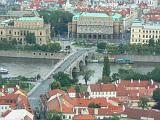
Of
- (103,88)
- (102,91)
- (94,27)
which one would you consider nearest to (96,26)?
(94,27)

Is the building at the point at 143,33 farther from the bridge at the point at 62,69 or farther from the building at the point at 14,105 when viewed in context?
the building at the point at 14,105

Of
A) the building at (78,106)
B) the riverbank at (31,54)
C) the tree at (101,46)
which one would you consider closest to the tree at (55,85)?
the building at (78,106)

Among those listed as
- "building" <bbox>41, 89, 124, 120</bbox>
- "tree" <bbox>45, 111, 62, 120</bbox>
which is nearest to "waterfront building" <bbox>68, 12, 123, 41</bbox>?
"building" <bbox>41, 89, 124, 120</bbox>

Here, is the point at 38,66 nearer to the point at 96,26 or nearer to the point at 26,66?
the point at 26,66

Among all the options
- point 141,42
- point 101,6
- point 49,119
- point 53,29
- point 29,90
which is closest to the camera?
point 49,119

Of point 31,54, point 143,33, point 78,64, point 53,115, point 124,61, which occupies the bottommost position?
point 124,61

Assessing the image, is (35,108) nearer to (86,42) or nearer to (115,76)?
(115,76)

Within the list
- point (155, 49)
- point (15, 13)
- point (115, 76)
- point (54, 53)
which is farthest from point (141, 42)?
point (115, 76)
